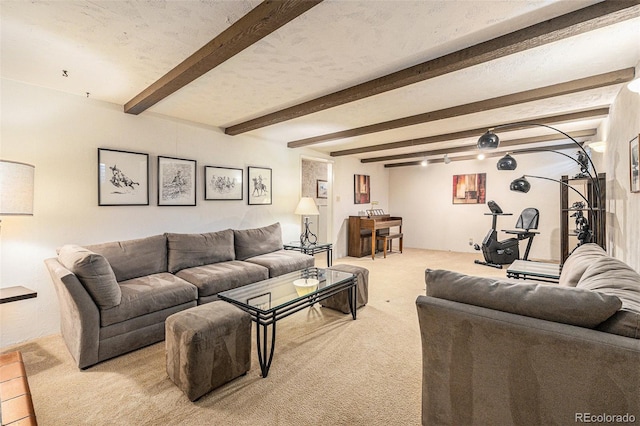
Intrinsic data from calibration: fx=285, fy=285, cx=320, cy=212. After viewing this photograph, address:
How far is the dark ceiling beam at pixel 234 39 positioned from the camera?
1.47 m

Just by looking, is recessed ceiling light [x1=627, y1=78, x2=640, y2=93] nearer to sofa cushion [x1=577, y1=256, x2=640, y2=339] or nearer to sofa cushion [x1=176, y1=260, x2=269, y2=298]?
sofa cushion [x1=577, y1=256, x2=640, y2=339]

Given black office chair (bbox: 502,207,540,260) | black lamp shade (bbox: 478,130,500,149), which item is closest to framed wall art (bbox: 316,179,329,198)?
black office chair (bbox: 502,207,540,260)

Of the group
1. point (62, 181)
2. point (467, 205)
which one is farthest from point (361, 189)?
point (62, 181)

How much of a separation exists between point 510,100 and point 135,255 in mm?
4159

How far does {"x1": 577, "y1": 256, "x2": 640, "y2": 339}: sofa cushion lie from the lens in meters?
1.06

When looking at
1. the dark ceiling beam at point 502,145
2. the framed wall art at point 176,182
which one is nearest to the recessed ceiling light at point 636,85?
the dark ceiling beam at point 502,145

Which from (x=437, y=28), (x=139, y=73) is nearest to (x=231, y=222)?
(x=139, y=73)

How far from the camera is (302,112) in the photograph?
3209 millimetres

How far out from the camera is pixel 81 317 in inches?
82.2

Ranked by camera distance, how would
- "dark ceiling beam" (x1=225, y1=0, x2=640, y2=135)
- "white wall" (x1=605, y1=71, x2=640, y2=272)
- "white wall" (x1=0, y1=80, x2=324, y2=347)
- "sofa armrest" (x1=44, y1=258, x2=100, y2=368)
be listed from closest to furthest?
"dark ceiling beam" (x1=225, y1=0, x2=640, y2=135) → "sofa armrest" (x1=44, y1=258, x2=100, y2=368) → "white wall" (x1=605, y1=71, x2=640, y2=272) → "white wall" (x1=0, y1=80, x2=324, y2=347)

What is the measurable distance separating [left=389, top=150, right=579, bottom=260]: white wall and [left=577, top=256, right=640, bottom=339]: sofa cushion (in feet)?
17.1

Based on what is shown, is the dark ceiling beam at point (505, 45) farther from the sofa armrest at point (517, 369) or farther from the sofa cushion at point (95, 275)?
the sofa cushion at point (95, 275)

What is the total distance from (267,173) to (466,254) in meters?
5.08

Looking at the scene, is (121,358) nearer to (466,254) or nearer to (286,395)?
(286,395)
